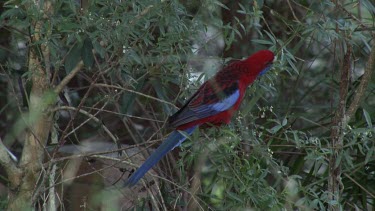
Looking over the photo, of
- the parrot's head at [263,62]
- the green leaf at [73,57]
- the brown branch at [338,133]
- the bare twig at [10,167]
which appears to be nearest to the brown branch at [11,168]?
the bare twig at [10,167]

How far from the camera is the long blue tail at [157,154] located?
3.58 m

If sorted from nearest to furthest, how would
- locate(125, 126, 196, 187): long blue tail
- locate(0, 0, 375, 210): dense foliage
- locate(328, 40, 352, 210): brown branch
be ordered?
locate(0, 0, 375, 210): dense foliage < locate(125, 126, 196, 187): long blue tail < locate(328, 40, 352, 210): brown branch

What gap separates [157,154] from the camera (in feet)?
12.0

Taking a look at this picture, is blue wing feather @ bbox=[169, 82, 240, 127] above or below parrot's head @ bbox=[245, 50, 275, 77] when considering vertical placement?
below

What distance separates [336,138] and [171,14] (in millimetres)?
943

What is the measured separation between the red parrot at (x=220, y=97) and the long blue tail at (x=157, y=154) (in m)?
0.05

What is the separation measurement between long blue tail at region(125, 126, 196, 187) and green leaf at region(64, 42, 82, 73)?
0.52 meters

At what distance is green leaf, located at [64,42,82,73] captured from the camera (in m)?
3.63

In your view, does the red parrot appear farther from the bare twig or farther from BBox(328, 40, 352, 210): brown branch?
the bare twig

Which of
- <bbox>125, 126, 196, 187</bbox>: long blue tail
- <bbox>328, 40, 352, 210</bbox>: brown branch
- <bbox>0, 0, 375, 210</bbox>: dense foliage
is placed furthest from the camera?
<bbox>328, 40, 352, 210</bbox>: brown branch

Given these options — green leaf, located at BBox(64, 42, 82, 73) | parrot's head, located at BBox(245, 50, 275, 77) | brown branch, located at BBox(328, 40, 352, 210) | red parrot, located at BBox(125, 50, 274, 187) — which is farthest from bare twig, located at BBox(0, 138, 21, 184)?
brown branch, located at BBox(328, 40, 352, 210)

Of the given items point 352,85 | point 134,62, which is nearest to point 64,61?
point 134,62

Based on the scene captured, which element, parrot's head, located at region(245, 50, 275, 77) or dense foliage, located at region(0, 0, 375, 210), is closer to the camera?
dense foliage, located at region(0, 0, 375, 210)

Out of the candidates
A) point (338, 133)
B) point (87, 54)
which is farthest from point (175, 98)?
point (338, 133)
